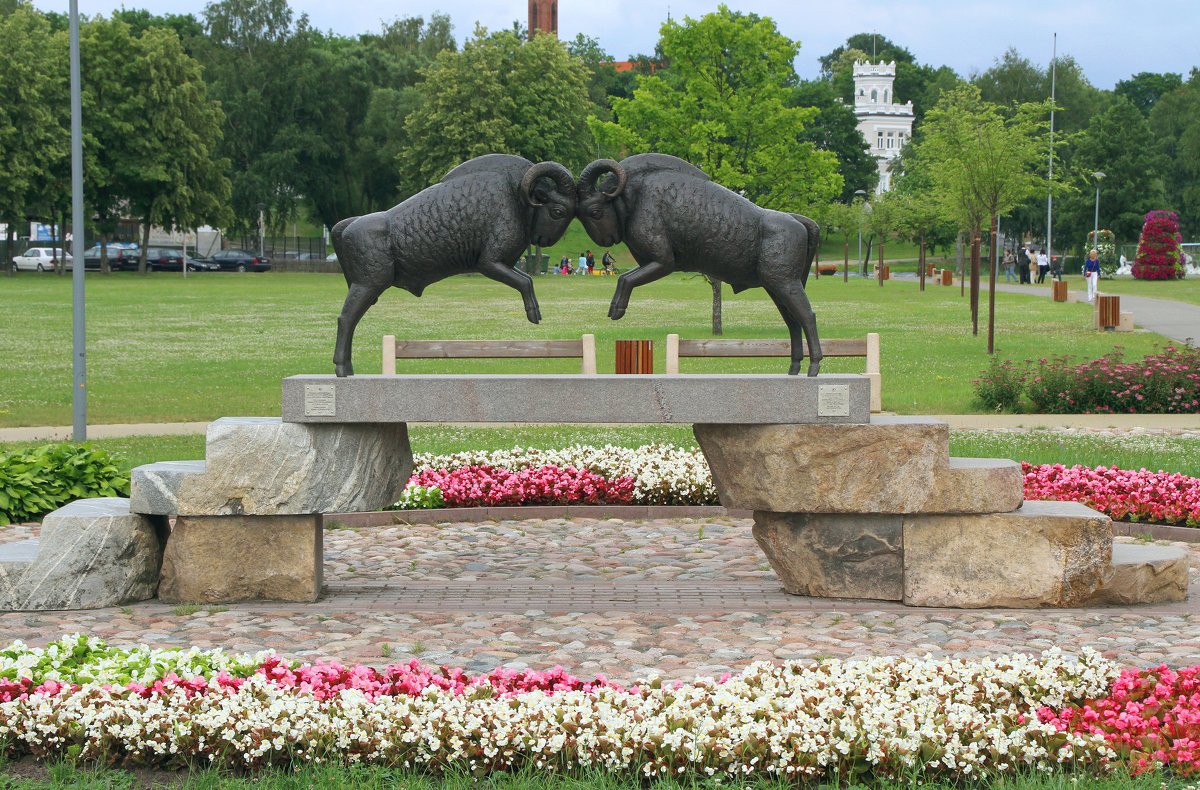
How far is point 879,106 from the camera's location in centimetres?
11894

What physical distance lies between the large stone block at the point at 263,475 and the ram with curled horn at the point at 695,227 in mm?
1884

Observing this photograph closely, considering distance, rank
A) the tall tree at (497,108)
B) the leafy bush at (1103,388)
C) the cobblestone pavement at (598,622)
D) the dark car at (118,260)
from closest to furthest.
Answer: the cobblestone pavement at (598,622) → the leafy bush at (1103,388) → the tall tree at (497,108) → the dark car at (118,260)

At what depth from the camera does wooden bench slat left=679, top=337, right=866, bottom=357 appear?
1228 centimetres

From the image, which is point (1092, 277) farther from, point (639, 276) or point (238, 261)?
point (238, 261)

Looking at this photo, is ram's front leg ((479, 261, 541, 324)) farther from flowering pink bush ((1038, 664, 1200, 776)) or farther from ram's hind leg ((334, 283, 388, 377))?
flowering pink bush ((1038, 664, 1200, 776))

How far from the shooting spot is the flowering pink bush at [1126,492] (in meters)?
8.86

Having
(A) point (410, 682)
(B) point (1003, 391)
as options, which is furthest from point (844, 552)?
(B) point (1003, 391)

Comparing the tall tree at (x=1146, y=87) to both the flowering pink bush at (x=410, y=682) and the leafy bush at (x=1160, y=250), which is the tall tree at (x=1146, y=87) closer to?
the leafy bush at (x=1160, y=250)

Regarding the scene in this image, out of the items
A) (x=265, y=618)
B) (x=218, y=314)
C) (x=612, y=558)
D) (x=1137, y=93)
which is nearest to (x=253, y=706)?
(x=265, y=618)

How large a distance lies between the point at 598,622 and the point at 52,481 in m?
5.46

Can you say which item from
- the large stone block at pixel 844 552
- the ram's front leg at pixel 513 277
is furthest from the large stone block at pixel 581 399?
the large stone block at pixel 844 552

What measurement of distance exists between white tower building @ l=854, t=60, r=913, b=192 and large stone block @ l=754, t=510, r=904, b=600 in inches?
4566

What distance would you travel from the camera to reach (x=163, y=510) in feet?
22.2

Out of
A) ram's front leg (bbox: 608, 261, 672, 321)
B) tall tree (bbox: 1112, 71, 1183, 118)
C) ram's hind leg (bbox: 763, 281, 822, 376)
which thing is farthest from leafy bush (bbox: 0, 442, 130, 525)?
tall tree (bbox: 1112, 71, 1183, 118)
